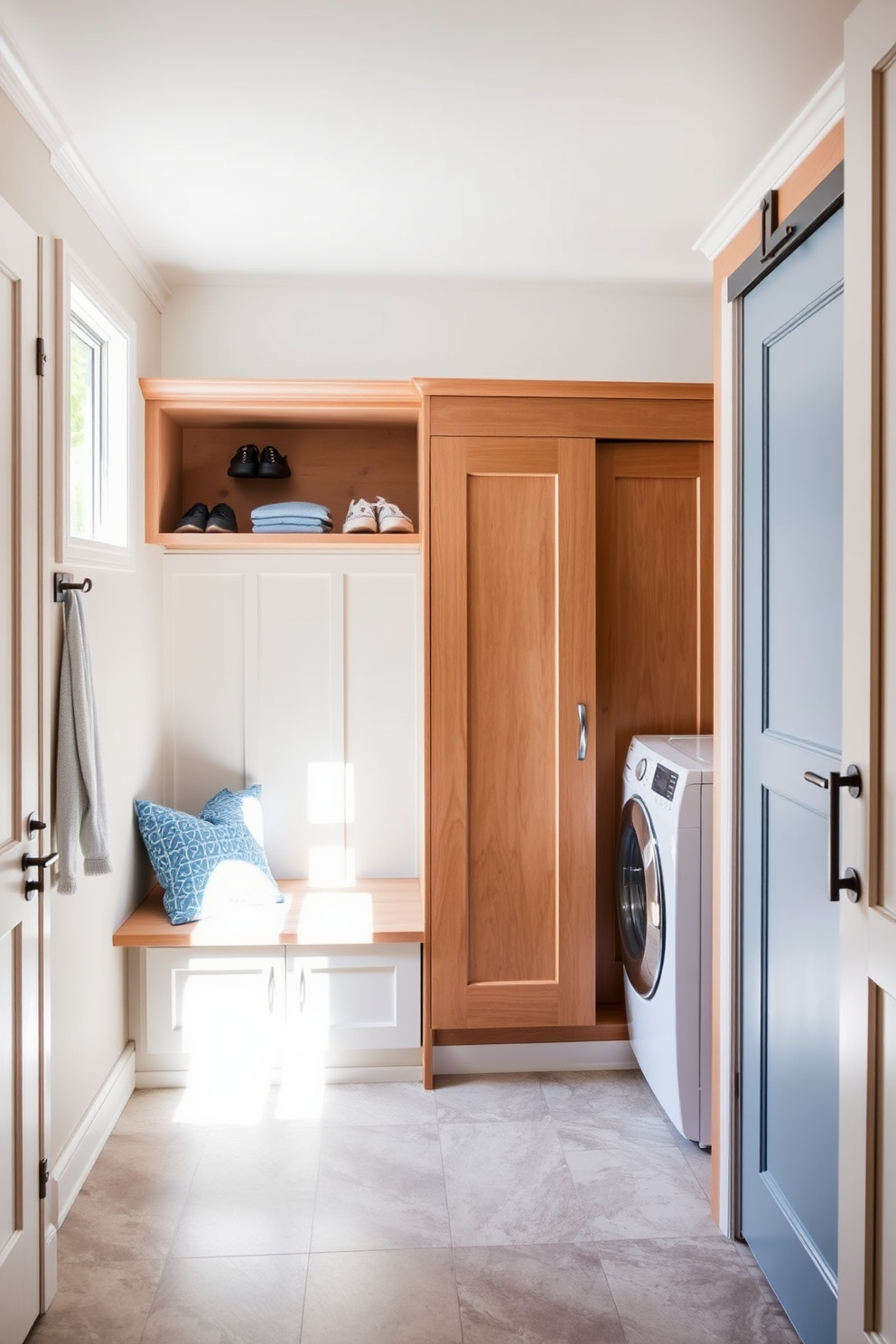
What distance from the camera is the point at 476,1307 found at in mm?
1929

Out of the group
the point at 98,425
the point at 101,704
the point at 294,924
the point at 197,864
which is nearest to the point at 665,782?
the point at 294,924

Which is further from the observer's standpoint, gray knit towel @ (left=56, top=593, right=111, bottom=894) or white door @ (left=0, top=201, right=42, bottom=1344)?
gray knit towel @ (left=56, top=593, right=111, bottom=894)

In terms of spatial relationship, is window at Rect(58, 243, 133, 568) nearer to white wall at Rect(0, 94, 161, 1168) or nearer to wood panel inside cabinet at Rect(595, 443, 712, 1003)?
white wall at Rect(0, 94, 161, 1168)

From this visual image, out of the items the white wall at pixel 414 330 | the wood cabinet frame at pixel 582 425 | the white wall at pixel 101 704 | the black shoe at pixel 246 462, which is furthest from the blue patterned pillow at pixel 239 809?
the white wall at pixel 414 330

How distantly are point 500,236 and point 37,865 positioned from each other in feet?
7.05

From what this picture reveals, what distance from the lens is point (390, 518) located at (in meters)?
3.13

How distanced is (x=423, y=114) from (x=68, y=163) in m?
0.87

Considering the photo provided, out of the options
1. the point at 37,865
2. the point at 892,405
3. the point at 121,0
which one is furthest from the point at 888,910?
the point at 121,0

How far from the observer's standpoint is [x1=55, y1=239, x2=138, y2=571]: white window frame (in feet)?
7.13

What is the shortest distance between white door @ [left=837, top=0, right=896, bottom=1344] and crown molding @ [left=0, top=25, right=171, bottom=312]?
156 centimetres

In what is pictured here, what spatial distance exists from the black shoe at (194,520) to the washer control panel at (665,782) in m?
1.68

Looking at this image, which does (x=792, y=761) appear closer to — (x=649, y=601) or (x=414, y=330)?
(x=649, y=601)

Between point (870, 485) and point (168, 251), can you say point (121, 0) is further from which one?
point (870, 485)

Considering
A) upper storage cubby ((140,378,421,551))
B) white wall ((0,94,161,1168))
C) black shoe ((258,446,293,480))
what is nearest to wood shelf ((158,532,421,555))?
upper storage cubby ((140,378,421,551))
